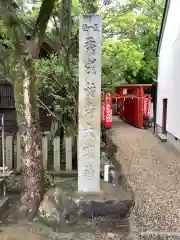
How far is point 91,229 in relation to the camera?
540cm

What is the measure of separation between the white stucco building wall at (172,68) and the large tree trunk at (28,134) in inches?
311

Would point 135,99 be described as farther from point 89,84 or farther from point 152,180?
point 89,84

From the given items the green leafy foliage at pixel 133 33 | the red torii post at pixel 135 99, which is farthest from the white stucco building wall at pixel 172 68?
the red torii post at pixel 135 99

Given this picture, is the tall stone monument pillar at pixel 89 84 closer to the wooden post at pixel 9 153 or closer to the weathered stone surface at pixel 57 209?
the weathered stone surface at pixel 57 209

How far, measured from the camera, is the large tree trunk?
5730 mm

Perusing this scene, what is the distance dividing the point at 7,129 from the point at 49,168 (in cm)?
520

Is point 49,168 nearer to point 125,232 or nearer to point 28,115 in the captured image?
point 28,115

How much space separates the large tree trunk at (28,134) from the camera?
18.8 ft

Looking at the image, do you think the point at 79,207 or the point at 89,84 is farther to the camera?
the point at 89,84

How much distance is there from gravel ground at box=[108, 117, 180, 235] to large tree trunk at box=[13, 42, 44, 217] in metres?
2.16

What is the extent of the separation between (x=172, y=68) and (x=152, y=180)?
761 cm

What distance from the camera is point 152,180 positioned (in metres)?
8.51

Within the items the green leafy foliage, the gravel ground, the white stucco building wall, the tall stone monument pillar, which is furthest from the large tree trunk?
the white stucco building wall

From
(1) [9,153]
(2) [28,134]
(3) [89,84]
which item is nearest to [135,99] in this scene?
(1) [9,153]
